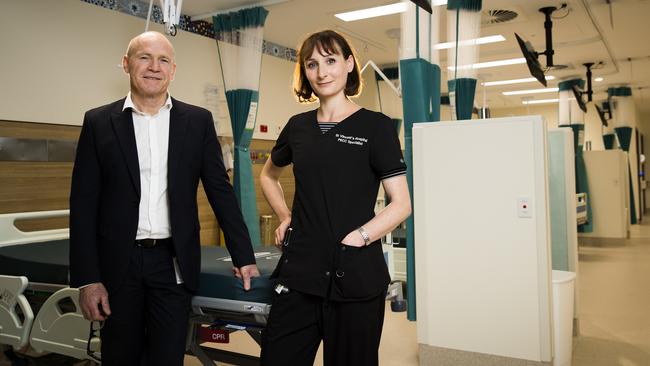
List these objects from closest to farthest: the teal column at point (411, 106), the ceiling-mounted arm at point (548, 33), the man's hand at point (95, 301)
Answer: the man's hand at point (95, 301) < the teal column at point (411, 106) < the ceiling-mounted arm at point (548, 33)

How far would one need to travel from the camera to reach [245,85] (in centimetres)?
610

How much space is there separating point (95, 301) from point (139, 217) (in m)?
0.30

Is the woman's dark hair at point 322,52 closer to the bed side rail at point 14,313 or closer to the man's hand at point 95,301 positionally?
the man's hand at point 95,301

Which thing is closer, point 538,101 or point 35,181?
point 35,181

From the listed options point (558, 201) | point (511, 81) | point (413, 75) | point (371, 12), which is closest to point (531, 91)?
point (511, 81)

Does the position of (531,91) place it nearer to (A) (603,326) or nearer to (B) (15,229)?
(A) (603,326)

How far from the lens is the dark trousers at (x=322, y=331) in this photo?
1.58 meters

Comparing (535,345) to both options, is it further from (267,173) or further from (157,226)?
(157,226)

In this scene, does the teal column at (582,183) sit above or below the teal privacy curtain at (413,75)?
below

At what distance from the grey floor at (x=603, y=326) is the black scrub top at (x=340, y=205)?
6.18 feet

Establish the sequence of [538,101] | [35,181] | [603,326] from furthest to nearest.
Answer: [538,101] → [35,181] → [603,326]

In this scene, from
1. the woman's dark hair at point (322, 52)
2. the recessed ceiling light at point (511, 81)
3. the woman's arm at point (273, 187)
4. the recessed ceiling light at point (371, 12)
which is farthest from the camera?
the recessed ceiling light at point (511, 81)

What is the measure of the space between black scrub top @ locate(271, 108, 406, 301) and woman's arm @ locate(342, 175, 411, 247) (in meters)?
0.02

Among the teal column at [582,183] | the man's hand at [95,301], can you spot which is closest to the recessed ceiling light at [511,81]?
the teal column at [582,183]
